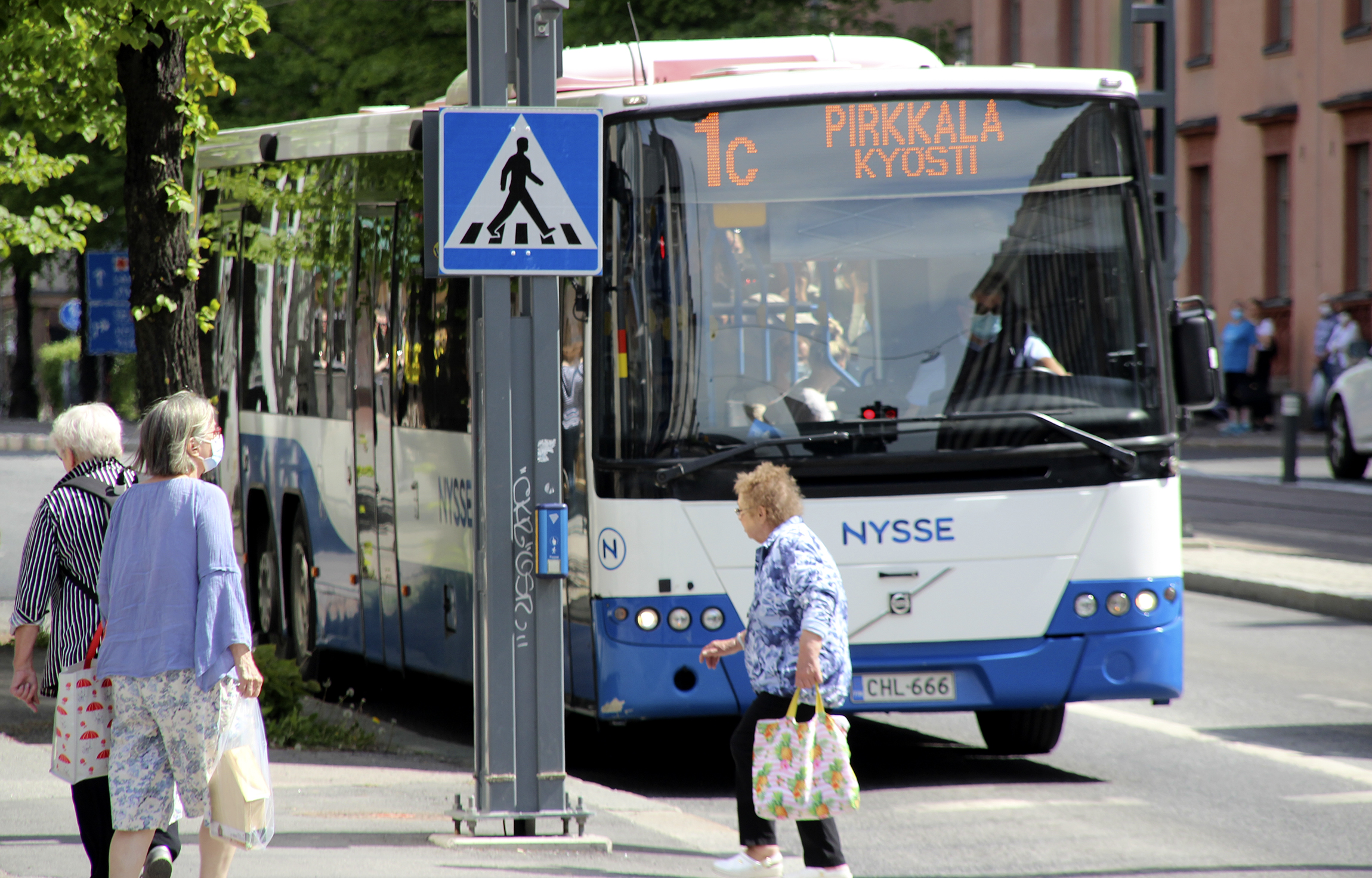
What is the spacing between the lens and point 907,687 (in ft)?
27.1

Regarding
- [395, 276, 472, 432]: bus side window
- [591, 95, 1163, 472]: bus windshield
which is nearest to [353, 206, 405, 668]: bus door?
[395, 276, 472, 432]: bus side window

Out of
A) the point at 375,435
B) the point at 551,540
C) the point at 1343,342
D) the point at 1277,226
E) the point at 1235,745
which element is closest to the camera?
the point at 551,540

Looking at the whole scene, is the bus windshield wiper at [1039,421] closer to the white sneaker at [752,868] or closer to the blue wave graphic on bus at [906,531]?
the blue wave graphic on bus at [906,531]

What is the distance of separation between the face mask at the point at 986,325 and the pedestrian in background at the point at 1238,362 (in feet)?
82.2

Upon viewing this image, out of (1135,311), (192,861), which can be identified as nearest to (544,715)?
(192,861)

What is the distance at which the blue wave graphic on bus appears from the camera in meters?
8.24

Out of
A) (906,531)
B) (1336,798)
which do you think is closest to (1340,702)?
(1336,798)

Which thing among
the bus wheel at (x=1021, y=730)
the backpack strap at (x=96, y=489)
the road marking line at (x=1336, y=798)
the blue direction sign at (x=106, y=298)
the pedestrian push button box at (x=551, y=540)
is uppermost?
the blue direction sign at (x=106, y=298)

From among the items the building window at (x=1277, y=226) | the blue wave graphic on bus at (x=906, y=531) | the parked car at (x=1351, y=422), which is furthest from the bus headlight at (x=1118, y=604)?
the building window at (x=1277, y=226)

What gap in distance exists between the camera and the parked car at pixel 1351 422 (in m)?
22.9

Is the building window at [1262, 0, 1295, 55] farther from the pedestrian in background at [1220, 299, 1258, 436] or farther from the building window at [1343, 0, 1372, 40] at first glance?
the pedestrian in background at [1220, 299, 1258, 436]

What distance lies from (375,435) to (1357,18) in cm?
2632

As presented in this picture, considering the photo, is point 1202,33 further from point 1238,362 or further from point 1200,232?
point 1238,362

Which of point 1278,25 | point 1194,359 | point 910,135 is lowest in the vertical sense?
point 1194,359
